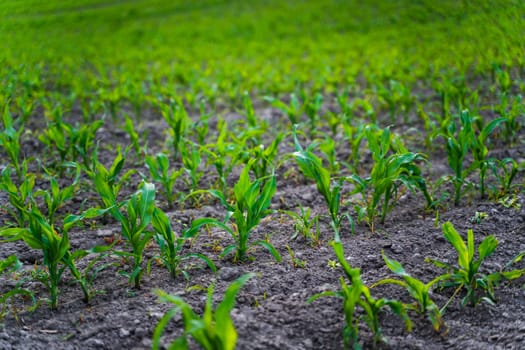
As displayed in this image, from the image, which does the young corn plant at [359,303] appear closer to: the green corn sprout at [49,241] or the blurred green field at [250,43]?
the green corn sprout at [49,241]

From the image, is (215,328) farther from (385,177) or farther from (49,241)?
(385,177)

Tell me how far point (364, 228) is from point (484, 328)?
86 cm

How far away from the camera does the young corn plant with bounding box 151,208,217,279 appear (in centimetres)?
231

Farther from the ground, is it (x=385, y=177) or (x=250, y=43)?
(x=250, y=43)


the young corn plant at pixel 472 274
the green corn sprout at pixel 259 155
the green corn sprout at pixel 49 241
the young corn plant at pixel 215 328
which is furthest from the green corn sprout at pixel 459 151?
the green corn sprout at pixel 49 241

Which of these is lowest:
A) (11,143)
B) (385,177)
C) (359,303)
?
(359,303)

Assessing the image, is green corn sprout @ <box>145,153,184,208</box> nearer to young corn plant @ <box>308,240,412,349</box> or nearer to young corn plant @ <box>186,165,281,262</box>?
young corn plant @ <box>186,165,281,262</box>

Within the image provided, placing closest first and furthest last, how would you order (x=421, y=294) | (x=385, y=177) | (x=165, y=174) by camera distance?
(x=421, y=294) → (x=385, y=177) → (x=165, y=174)

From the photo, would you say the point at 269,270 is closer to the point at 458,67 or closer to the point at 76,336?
the point at 76,336

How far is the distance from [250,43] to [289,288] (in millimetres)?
6236

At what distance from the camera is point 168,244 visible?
233 cm

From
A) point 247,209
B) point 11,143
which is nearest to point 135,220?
point 247,209

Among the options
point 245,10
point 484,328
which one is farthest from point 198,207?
point 245,10

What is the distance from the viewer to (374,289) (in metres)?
2.27
